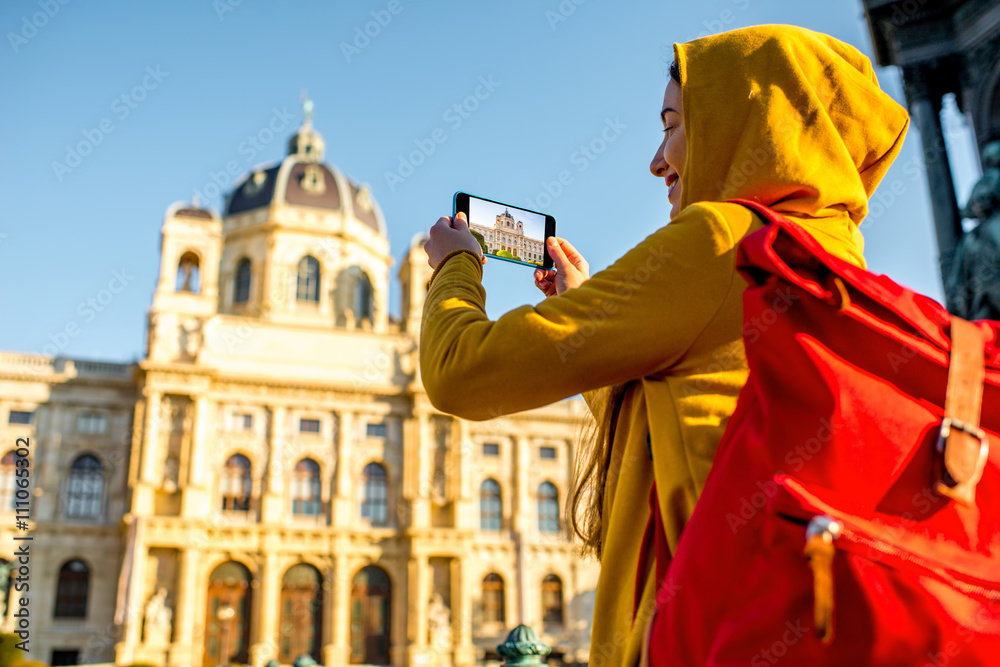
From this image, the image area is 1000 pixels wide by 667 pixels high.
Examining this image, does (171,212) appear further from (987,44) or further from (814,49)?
(814,49)

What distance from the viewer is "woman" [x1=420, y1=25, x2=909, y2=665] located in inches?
60.2

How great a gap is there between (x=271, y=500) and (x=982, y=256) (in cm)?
2615

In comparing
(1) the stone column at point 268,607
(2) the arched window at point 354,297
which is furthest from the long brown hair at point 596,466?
(2) the arched window at point 354,297

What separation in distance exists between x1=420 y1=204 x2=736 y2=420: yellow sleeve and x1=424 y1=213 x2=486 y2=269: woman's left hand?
41 cm

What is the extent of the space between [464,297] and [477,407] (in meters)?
0.29

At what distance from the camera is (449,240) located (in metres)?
2.00

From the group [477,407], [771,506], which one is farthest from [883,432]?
[477,407]

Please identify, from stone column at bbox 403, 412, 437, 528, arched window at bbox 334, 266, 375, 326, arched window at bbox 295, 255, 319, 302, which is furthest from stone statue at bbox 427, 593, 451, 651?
arched window at bbox 295, 255, 319, 302

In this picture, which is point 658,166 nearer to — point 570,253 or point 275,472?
point 570,253

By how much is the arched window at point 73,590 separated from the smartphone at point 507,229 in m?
32.2

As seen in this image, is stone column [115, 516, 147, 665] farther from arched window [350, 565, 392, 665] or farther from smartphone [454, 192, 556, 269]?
smartphone [454, 192, 556, 269]

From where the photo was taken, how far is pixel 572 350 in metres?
1.54

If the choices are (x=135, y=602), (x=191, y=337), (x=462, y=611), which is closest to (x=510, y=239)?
(x=135, y=602)

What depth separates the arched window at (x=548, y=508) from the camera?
116 feet
